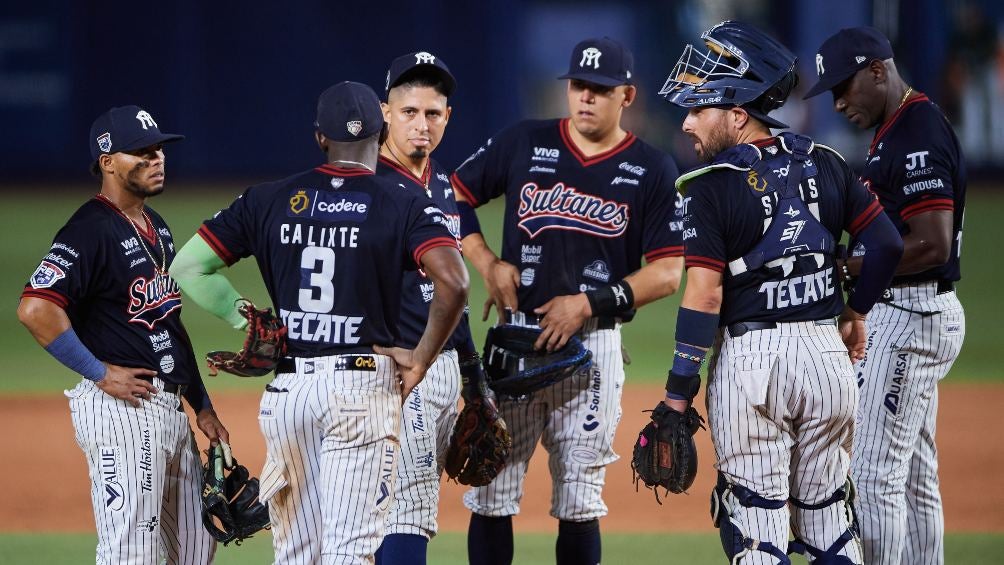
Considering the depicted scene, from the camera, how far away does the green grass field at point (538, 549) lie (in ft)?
21.2

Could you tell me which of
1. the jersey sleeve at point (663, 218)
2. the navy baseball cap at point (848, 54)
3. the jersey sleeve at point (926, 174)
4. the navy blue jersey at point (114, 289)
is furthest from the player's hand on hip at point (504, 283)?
the jersey sleeve at point (926, 174)

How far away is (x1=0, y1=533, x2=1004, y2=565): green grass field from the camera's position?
21.2 feet

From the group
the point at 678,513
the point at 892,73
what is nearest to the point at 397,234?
the point at 892,73

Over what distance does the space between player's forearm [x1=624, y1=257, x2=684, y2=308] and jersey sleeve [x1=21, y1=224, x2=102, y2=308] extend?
2.39 m

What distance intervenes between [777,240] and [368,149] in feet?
5.21

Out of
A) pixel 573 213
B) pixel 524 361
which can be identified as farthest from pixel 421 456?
pixel 573 213

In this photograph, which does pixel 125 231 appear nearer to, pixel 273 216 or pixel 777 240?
pixel 273 216

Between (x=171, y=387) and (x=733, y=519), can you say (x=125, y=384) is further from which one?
(x=733, y=519)

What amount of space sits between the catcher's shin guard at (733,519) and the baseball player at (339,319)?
1231 mm

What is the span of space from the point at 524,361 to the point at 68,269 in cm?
203

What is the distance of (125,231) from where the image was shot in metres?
4.88

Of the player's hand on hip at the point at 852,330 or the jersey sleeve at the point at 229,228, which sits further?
the player's hand on hip at the point at 852,330

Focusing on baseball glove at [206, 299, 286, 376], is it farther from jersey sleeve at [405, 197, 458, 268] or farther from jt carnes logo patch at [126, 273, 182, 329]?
jersey sleeve at [405, 197, 458, 268]

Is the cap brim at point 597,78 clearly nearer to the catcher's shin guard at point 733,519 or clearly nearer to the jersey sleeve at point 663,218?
the jersey sleeve at point 663,218
